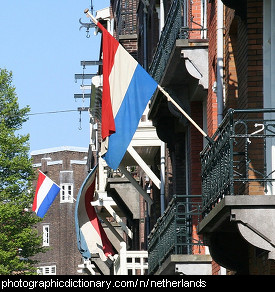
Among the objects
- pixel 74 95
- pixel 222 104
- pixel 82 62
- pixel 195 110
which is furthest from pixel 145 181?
pixel 74 95

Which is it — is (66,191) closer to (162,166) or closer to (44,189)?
(44,189)

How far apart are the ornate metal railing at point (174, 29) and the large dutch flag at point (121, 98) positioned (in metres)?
3.07

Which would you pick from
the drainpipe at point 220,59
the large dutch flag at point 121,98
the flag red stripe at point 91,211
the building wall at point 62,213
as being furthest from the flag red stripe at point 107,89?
the building wall at point 62,213

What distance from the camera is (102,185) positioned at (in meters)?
36.8

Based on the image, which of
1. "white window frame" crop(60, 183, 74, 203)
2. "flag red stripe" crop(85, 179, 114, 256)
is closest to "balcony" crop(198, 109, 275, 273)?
"flag red stripe" crop(85, 179, 114, 256)

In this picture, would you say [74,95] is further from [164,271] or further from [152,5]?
[164,271]

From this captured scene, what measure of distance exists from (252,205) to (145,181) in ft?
68.5

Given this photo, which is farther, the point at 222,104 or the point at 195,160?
the point at 195,160

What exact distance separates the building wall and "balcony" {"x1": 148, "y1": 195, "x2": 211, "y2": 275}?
66298 millimetres

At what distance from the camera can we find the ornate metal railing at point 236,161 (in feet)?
44.6

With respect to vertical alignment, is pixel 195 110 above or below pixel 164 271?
above

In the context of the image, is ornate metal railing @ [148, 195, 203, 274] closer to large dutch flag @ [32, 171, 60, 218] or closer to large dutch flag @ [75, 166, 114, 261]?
large dutch flag @ [75, 166, 114, 261]

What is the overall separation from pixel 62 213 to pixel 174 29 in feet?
232

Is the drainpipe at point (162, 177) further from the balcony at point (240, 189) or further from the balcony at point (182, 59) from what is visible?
the balcony at point (240, 189)
